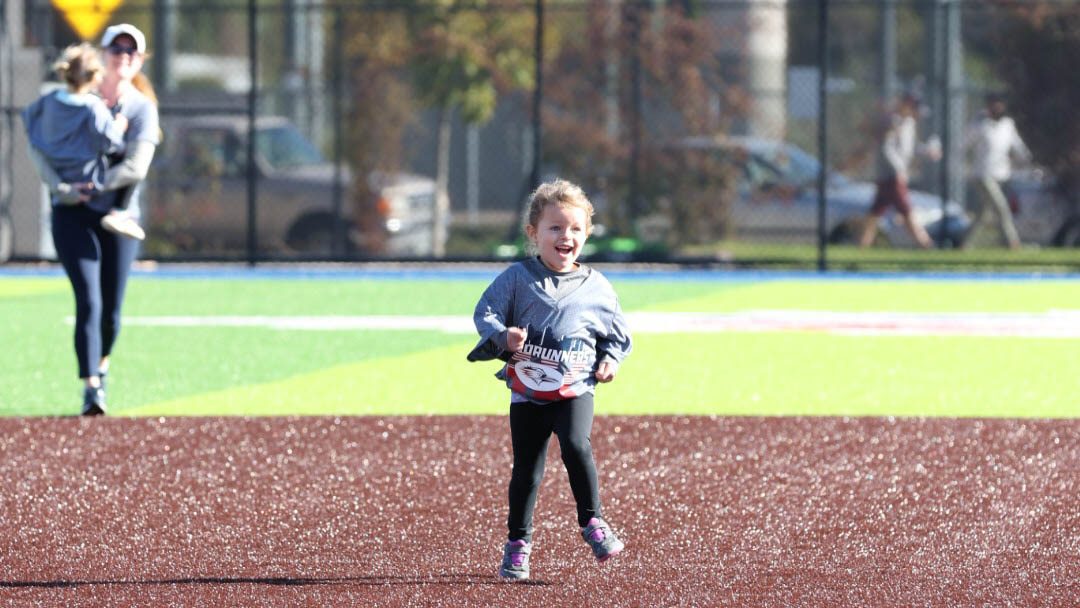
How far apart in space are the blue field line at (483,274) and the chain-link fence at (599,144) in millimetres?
420

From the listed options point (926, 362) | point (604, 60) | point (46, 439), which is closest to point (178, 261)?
point (604, 60)

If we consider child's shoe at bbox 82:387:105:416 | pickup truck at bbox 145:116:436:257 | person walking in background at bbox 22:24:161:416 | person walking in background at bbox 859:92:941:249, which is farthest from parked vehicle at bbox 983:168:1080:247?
child's shoe at bbox 82:387:105:416

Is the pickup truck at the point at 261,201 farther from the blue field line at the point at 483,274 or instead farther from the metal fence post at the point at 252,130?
the blue field line at the point at 483,274

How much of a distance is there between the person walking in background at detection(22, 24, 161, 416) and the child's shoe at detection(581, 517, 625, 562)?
13.6 ft

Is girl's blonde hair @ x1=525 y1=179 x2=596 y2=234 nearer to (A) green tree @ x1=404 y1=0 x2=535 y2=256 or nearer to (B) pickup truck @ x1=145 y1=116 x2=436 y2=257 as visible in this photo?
(B) pickup truck @ x1=145 y1=116 x2=436 y2=257

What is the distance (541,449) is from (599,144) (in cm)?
1636

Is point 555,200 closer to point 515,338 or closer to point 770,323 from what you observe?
point 515,338

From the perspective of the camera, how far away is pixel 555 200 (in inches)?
234

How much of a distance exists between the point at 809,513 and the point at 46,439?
3622 millimetres

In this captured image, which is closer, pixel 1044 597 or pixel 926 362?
pixel 1044 597

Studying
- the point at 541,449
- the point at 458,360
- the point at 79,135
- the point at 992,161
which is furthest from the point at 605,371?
the point at 992,161

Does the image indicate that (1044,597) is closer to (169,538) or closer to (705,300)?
(169,538)

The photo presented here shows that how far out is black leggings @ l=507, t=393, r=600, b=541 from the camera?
238 inches

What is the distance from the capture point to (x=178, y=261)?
21.2m
